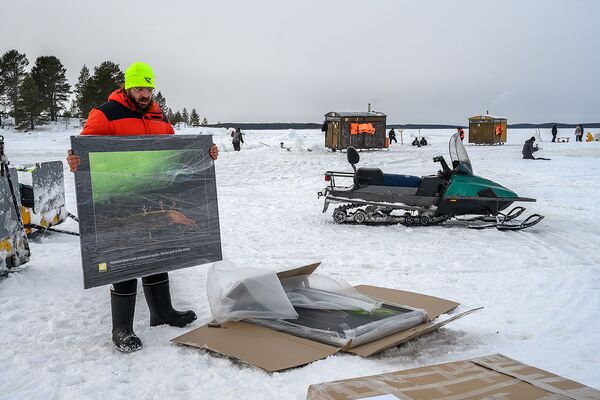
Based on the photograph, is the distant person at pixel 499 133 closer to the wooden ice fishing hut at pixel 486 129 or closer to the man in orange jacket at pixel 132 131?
the wooden ice fishing hut at pixel 486 129

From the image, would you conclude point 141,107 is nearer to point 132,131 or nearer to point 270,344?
point 132,131

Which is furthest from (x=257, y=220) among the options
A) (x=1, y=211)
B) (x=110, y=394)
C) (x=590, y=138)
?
(x=590, y=138)

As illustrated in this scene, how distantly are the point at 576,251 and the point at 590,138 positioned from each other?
1596 inches

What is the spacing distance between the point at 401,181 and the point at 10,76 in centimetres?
6129

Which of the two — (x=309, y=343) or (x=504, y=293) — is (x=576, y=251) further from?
(x=309, y=343)

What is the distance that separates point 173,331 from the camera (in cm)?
401

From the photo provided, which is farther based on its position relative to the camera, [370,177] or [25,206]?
[370,177]

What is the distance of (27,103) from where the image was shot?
5188 centimetres

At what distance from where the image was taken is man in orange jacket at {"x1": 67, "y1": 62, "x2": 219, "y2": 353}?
3729mm

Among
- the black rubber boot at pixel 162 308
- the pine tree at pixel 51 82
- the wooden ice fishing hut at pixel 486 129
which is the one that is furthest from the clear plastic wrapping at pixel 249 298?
the pine tree at pixel 51 82

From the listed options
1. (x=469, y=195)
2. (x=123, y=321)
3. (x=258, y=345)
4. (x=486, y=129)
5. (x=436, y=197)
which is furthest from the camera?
(x=486, y=129)

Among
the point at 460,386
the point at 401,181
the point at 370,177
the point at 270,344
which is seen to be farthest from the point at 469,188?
the point at 460,386

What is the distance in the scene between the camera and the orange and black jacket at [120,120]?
3783 mm

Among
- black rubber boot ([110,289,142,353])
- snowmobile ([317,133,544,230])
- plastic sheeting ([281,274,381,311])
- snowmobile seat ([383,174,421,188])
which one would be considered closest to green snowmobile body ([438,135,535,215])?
snowmobile ([317,133,544,230])
